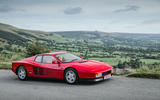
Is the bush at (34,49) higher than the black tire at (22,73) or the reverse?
higher

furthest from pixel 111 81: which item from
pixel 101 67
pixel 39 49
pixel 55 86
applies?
pixel 39 49

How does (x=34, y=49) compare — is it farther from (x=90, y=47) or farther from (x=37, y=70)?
(x=90, y=47)

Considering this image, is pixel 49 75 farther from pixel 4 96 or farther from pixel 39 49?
pixel 39 49

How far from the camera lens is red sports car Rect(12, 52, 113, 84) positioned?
349 inches

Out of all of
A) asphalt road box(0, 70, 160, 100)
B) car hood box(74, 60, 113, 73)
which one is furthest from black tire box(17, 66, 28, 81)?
car hood box(74, 60, 113, 73)

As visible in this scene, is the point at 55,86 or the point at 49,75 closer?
→ the point at 55,86

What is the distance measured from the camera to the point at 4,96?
736 centimetres

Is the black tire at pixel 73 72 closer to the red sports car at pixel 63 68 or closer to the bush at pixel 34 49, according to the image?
the red sports car at pixel 63 68

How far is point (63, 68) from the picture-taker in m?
9.30

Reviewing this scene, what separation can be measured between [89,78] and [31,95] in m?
2.33

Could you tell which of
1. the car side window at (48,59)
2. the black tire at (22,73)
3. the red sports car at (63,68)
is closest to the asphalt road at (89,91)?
the red sports car at (63,68)

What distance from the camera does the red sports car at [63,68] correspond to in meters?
8.86

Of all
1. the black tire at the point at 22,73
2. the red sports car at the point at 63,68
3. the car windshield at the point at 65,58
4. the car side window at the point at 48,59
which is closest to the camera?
the red sports car at the point at 63,68

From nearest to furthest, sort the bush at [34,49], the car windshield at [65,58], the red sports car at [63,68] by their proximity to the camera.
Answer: the red sports car at [63,68]
the car windshield at [65,58]
the bush at [34,49]
